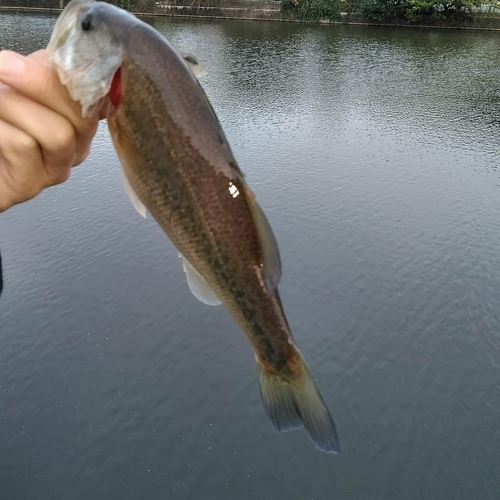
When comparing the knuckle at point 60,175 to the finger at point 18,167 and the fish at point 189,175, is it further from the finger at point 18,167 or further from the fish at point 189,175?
the fish at point 189,175

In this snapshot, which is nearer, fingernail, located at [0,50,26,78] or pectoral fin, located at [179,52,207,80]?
fingernail, located at [0,50,26,78]

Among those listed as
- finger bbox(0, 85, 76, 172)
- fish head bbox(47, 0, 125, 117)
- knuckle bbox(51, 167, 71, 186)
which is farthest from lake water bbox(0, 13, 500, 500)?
fish head bbox(47, 0, 125, 117)

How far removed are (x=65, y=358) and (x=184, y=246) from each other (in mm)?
10010

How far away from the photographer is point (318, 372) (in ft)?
34.0

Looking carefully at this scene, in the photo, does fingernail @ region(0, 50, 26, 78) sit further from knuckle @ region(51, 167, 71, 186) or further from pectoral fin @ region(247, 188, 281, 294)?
pectoral fin @ region(247, 188, 281, 294)

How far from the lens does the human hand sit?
1.41 metres

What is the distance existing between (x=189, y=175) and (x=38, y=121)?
0.47 metres

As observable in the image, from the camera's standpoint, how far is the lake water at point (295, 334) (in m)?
8.79

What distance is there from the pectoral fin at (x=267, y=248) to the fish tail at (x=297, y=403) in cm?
27

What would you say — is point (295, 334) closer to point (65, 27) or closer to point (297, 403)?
point (297, 403)

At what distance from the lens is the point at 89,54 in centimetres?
142

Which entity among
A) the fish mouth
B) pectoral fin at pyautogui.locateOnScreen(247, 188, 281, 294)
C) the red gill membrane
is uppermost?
the fish mouth

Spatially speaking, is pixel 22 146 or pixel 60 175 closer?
pixel 22 146

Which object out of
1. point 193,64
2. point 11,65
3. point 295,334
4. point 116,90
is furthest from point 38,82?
A: point 295,334
